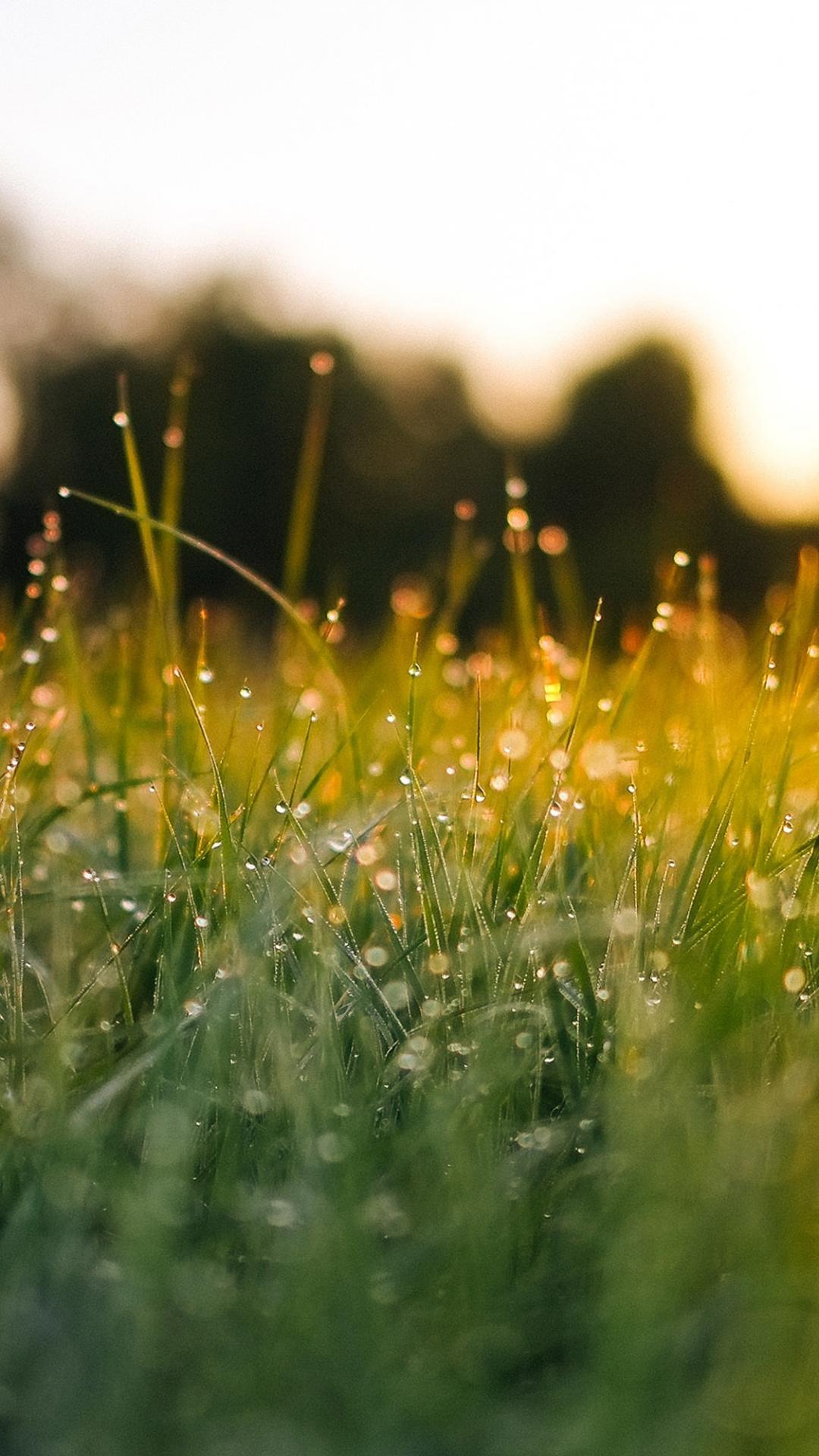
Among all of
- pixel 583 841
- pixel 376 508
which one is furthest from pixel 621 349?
pixel 583 841

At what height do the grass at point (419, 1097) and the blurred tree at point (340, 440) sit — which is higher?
the blurred tree at point (340, 440)

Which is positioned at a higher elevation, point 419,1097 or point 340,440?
point 340,440

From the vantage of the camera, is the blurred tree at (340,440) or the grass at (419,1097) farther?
the blurred tree at (340,440)

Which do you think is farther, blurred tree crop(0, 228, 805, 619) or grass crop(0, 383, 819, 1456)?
blurred tree crop(0, 228, 805, 619)

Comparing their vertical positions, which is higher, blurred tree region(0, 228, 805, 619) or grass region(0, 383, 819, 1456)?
blurred tree region(0, 228, 805, 619)

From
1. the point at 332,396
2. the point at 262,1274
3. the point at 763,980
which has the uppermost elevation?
the point at 332,396

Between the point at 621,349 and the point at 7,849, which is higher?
the point at 621,349

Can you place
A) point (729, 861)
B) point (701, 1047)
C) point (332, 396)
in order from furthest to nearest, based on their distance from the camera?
point (332, 396)
point (729, 861)
point (701, 1047)

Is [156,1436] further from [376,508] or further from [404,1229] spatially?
[376,508]
